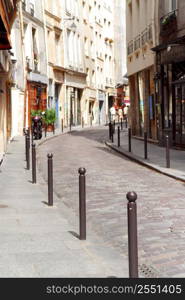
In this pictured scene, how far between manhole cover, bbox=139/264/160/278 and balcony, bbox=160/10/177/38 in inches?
648

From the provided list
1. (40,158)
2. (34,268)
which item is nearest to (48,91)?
(40,158)

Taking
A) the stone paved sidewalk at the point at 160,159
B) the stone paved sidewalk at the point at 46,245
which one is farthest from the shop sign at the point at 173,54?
the stone paved sidewalk at the point at 46,245

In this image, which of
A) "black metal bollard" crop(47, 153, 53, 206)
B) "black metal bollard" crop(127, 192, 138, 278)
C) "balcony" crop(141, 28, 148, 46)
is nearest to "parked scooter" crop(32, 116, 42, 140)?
"balcony" crop(141, 28, 148, 46)

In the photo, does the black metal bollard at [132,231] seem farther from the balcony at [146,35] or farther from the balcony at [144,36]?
the balcony at [144,36]

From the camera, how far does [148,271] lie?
5.87 metres

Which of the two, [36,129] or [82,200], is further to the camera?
[36,129]

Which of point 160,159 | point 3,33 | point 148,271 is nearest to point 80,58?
point 160,159

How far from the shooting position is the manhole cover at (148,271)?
5.69 metres

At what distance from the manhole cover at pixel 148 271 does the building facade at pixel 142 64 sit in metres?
19.5

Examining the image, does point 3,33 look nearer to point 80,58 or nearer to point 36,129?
point 36,129

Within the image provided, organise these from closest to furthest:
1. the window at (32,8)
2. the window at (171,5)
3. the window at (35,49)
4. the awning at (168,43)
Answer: the awning at (168,43), the window at (171,5), the window at (32,8), the window at (35,49)

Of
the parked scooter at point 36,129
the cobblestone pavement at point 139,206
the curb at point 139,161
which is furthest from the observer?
the parked scooter at point 36,129

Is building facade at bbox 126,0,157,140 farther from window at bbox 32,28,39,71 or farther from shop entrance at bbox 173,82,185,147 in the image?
window at bbox 32,28,39,71

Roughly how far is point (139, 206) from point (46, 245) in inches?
123
